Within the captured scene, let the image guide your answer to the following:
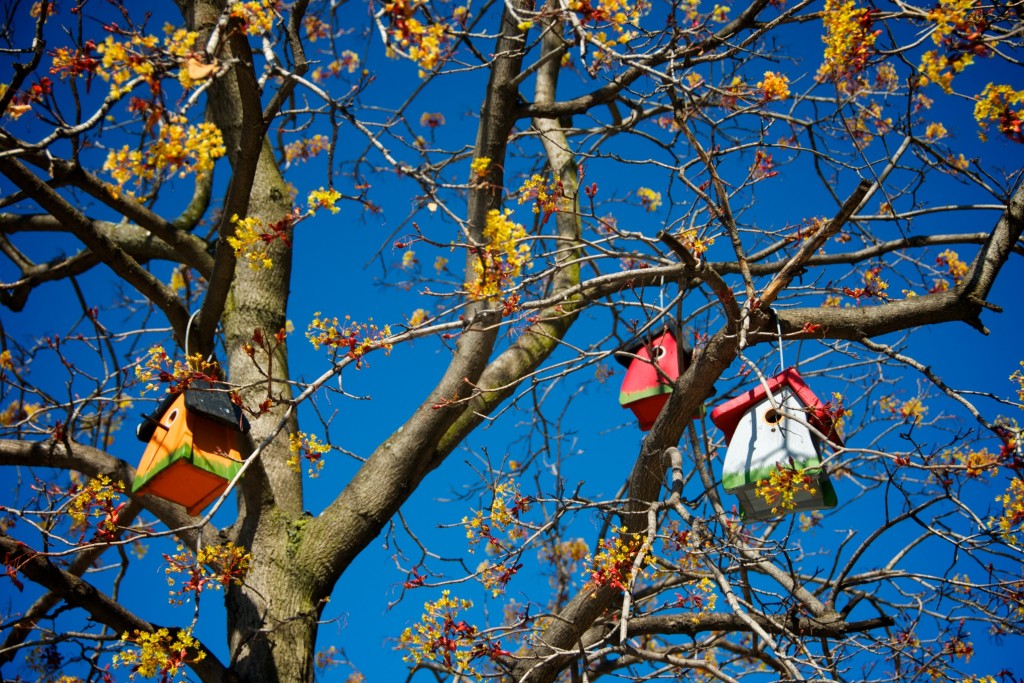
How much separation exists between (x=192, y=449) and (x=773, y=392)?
2.04 metres

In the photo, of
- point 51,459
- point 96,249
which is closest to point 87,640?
point 51,459

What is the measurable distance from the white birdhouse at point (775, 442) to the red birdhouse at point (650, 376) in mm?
386

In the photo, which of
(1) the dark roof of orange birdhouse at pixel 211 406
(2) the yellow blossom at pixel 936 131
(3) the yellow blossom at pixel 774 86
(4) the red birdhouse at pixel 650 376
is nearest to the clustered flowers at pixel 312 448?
(1) the dark roof of orange birdhouse at pixel 211 406

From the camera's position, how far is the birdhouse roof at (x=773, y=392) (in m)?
2.99

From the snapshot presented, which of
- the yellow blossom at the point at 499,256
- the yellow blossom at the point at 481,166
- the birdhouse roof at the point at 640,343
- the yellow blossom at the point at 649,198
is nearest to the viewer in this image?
the yellow blossom at the point at 499,256

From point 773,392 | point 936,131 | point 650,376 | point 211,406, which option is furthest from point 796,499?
point 936,131

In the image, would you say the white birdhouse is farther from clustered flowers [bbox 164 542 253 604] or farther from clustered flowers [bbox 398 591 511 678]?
clustered flowers [bbox 164 542 253 604]

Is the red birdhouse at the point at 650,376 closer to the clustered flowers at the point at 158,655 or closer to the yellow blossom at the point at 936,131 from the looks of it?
the clustered flowers at the point at 158,655

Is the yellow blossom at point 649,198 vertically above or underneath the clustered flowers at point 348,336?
above

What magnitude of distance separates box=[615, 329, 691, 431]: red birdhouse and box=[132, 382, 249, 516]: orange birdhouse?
4.88ft

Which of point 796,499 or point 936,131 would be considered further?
point 936,131

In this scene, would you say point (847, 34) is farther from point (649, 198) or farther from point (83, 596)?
point (83, 596)

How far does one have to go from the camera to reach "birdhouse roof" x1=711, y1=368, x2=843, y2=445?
299 cm

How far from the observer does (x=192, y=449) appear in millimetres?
3322
